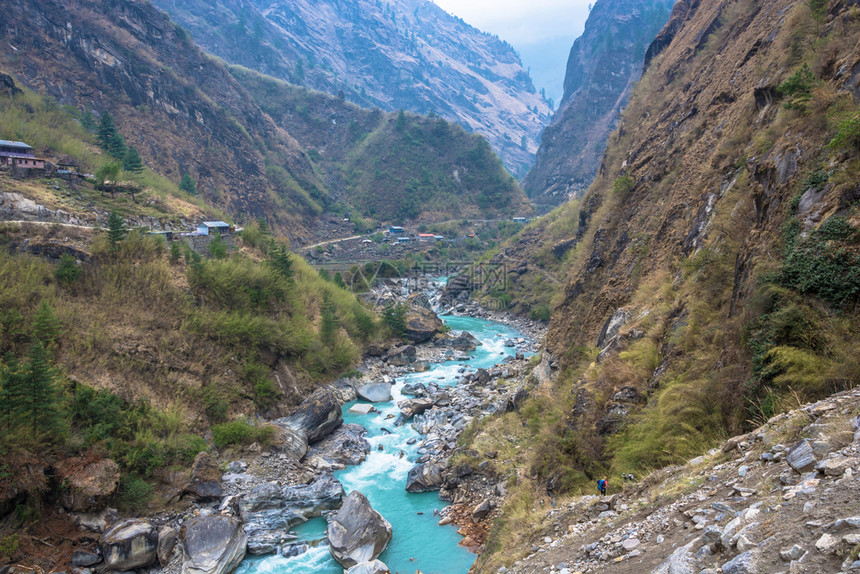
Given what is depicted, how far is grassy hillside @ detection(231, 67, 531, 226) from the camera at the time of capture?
95.3 m

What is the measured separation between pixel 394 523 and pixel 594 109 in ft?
403

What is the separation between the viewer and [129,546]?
571 inches

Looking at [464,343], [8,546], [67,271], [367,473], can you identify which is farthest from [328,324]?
[8,546]

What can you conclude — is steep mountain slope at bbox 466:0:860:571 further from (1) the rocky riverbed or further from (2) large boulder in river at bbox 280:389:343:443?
(2) large boulder in river at bbox 280:389:343:443

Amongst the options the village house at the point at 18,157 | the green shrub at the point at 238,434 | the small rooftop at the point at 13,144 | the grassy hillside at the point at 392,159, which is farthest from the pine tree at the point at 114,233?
the grassy hillside at the point at 392,159

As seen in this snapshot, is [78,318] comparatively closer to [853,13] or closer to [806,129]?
[806,129]

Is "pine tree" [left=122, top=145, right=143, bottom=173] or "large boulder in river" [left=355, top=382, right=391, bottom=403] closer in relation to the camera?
"large boulder in river" [left=355, top=382, right=391, bottom=403]

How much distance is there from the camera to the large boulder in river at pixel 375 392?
95.3ft

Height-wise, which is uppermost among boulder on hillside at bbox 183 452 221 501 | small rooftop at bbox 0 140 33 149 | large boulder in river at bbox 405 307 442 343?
large boulder in river at bbox 405 307 442 343

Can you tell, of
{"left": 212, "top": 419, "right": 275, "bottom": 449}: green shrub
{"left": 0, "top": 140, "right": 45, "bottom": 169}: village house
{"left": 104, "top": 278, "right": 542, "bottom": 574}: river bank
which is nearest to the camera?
{"left": 104, "top": 278, "right": 542, "bottom": 574}: river bank

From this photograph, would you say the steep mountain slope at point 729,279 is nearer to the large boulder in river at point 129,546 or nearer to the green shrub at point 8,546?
the large boulder in river at point 129,546

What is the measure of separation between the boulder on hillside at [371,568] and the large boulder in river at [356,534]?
666mm

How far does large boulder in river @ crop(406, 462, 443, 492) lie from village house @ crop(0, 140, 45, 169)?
30265 millimetres

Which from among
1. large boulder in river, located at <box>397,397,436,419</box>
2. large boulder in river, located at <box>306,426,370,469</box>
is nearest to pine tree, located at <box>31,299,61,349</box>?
large boulder in river, located at <box>306,426,370,469</box>
